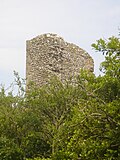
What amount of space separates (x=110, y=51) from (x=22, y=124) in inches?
204

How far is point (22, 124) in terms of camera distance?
1486 centimetres

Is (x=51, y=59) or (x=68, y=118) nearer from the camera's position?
(x=68, y=118)

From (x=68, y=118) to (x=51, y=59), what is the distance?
4567 mm

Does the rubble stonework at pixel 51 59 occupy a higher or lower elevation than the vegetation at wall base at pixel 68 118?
higher

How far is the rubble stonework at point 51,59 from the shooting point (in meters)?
17.9

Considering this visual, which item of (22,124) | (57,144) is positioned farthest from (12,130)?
(57,144)

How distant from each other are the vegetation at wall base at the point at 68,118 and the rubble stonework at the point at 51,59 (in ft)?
5.34

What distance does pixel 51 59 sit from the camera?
1808 cm

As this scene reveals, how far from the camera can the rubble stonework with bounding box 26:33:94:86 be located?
58.8ft

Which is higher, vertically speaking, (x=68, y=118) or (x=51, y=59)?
(x=51, y=59)

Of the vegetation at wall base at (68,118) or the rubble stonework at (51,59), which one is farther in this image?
the rubble stonework at (51,59)

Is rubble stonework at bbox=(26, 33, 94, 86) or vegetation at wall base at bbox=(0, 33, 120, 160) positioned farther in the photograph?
rubble stonework at bbox=(26, 33, 94, 86)

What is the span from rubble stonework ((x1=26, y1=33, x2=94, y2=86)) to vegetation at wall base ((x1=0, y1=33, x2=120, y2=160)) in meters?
1.63

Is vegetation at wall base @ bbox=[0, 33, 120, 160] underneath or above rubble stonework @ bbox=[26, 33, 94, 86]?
underneath
